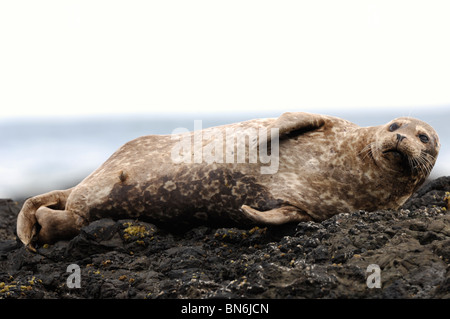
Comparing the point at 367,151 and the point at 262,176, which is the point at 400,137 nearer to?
the point at 367,151

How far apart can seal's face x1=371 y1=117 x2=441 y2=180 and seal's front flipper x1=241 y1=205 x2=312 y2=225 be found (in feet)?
3.38

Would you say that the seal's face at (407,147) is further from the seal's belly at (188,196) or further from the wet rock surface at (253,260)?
the seal's belly at (188,196)

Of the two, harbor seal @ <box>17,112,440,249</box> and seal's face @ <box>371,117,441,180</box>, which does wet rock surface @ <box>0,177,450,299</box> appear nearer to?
harbor seal @ <box>17,112,440,249</box>

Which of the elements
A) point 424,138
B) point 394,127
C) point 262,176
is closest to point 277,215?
point 262,176

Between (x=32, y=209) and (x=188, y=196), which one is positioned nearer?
(x=188, y=196)

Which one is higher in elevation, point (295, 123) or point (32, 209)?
point (295, 123)

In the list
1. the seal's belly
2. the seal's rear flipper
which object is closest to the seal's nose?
the seal's belly

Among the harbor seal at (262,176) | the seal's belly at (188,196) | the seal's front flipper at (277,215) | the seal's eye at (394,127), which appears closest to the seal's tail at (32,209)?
the harbor seal at (262,176)

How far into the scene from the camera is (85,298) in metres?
4.80

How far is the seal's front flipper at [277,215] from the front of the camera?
5344 millimetres

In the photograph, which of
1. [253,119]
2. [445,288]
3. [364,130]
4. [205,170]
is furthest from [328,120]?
[445,288]

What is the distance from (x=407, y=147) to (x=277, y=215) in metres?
1.45

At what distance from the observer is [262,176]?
19.8 feet
